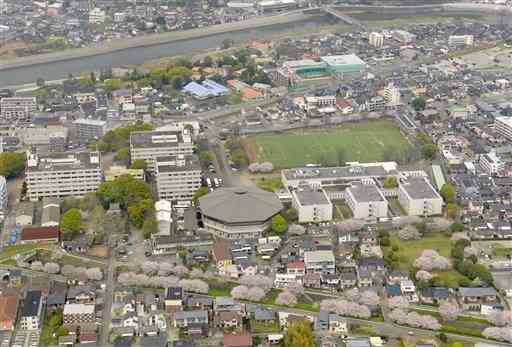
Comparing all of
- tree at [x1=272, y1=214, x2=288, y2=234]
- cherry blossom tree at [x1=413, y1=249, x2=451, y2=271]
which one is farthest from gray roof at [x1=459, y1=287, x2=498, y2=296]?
tree at [x1=272, y1=214, x2=288, y2=234]

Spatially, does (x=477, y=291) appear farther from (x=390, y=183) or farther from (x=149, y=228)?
(x=149, y=228)

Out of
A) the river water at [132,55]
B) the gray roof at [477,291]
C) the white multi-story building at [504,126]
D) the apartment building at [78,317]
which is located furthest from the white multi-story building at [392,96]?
the apartment building at [78,317]

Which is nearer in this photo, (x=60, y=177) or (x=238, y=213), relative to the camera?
(x=238, y=213)

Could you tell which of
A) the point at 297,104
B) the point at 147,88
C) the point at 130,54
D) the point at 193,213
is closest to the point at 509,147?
the point at 297,104

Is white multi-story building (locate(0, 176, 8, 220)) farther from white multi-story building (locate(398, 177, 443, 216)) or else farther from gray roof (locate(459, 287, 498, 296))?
gray roof (locate(459, 287, 498, 296))

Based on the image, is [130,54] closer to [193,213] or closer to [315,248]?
[193,213]

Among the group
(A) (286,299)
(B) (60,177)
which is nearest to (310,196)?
(A) (286,299)
